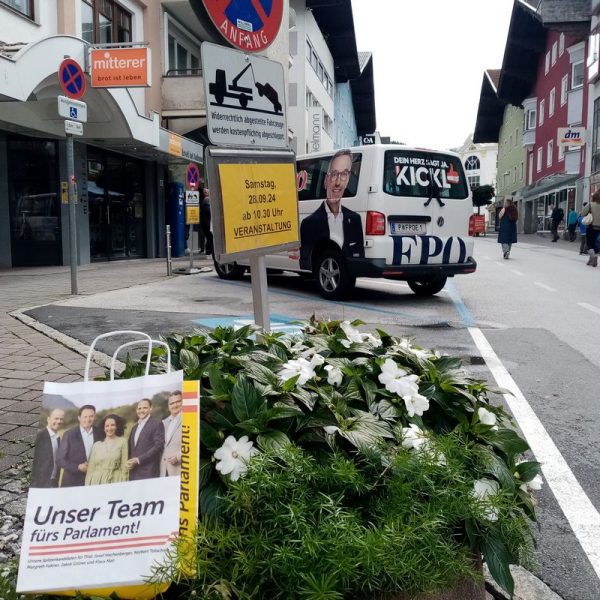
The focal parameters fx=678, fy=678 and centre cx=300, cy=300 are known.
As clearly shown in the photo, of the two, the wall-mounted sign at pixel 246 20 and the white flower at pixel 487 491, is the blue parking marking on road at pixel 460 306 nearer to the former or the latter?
the wall-mounted sign at pixel 246 20

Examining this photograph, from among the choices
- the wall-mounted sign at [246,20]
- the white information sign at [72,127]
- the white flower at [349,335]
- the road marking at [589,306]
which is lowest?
the road marking at [589,306]

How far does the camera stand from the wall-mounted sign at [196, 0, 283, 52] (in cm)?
352

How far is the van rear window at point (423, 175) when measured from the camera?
30.4ft

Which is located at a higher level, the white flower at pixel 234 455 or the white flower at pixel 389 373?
the white flower at pixel 389 373

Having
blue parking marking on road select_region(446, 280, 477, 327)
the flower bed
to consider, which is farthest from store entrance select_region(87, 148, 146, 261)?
the flower bed

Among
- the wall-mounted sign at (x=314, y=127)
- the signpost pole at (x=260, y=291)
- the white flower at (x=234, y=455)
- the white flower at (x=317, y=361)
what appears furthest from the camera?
the wall-mounted sign at (x=314, y=127)

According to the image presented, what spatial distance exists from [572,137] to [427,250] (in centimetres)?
2833

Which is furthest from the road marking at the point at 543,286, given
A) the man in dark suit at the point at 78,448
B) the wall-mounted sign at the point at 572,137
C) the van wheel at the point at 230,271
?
the wall-mounted sign at the point at 572,137

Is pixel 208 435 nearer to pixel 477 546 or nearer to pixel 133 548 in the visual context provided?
pixel 133 548

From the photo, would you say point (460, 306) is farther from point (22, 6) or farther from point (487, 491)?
point (22, 6)

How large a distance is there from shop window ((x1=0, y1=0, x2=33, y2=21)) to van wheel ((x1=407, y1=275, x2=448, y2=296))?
9.56m

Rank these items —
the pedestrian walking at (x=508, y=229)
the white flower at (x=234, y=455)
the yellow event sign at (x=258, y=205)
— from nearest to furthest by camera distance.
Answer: the white flower at (x=234, y=455)
the yellow event sign at (x=258, y=205)
the pedestrian walking at (x=508, y=229)

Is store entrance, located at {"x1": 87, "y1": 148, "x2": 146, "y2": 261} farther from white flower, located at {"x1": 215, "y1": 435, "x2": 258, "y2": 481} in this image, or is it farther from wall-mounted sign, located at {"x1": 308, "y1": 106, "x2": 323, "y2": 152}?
white flower, located at {"x1": 215, "y1": 435, "x2": 258, "y2": 481}

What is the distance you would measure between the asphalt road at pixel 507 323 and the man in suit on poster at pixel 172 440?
1.42 m
